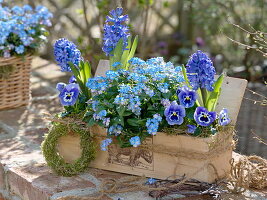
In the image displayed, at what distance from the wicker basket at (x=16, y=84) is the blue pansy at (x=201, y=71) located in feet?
4.63

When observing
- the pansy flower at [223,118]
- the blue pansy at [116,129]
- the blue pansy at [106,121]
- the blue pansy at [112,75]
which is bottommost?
the blue pansy at [116,129]

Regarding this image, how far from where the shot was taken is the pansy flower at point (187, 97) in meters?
2.04

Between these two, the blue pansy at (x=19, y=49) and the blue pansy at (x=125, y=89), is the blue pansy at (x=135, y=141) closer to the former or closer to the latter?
the blue pansy at (x=125, y=89)

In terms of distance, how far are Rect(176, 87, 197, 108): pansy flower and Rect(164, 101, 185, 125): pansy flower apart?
0.03 metres

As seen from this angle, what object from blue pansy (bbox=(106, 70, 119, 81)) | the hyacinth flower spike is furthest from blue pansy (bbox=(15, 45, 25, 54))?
blue pansy (bbox=(106, 70, 119, 81))

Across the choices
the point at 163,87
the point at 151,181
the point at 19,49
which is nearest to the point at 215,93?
the point at 163,87

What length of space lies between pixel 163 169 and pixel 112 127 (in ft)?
0.90

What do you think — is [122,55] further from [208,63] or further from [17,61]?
[17,61]

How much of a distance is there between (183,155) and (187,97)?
232 mm

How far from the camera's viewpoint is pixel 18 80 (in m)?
3.20

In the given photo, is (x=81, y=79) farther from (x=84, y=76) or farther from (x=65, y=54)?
(x=65, y=54)

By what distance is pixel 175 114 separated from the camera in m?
2.03

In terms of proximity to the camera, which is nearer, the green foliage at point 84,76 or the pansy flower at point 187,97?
the pansy flower at point 187,97

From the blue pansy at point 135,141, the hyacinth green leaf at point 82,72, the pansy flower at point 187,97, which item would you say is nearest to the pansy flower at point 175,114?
the pansy flower at point 187,97
